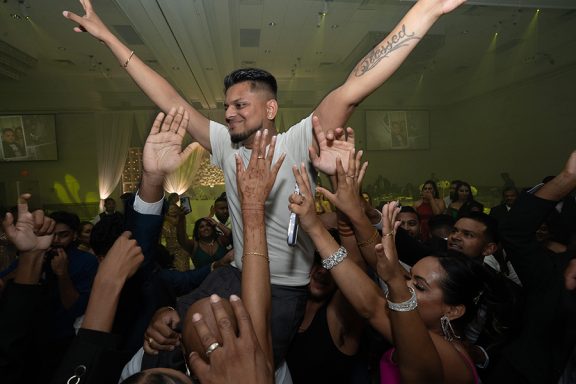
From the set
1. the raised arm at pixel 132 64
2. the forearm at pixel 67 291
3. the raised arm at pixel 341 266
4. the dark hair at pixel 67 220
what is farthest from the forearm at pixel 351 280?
the dark hair at pixel 67 220

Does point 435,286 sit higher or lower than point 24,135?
lower

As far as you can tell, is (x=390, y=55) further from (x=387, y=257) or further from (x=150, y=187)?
(x=150, y=187)

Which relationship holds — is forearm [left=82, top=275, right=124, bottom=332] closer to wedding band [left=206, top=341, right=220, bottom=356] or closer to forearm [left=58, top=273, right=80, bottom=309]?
wedding band [left=206, top=341, right=220, bottom=356]

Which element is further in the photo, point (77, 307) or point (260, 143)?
point (77, 307)

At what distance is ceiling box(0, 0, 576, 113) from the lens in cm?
633

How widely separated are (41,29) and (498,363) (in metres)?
8.36

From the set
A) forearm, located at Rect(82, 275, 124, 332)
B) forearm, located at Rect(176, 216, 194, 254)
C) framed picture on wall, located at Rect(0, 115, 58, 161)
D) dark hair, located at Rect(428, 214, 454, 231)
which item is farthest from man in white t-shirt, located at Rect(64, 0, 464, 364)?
framed picture on wall, located at Rect(0, 115, 58, 161)

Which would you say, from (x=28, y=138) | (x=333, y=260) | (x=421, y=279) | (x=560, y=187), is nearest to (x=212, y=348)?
(x=333, y=260)

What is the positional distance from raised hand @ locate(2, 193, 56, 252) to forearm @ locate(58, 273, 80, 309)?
3.54 ft

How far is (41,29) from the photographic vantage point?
695 centimetres

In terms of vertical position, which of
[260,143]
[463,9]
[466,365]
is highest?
[463,9]

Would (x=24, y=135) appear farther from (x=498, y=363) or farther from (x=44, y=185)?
(x=498, y=363)

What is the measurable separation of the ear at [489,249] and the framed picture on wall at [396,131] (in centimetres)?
788

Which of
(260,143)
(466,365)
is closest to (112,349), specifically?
(260,143)
